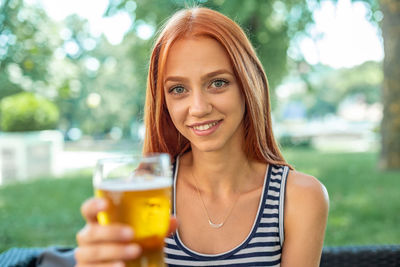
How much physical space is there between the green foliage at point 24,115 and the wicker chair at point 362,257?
1171cm

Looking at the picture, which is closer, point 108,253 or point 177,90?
point 108,253

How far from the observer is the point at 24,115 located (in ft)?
40.6

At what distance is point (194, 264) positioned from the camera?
175 cm

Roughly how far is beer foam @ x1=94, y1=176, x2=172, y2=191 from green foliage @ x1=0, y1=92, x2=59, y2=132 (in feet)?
40.8

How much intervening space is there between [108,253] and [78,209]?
6.30 meters

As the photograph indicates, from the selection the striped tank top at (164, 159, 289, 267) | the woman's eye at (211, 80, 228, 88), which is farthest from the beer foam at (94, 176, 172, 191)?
the striped tank top at (164, 159, 289, 267)

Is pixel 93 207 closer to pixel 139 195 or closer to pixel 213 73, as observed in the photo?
pixel 139 195

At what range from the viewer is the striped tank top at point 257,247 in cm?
173

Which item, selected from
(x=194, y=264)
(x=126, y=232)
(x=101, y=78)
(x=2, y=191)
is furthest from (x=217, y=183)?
(x=101, y=78)

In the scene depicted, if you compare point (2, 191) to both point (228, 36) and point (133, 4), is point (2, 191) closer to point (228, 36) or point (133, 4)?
point (133, 4)

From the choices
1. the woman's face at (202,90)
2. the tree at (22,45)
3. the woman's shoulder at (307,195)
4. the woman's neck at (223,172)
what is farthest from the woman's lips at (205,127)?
the tree at (22,45)

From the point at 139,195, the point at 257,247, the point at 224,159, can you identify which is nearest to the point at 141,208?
the point at 139,195

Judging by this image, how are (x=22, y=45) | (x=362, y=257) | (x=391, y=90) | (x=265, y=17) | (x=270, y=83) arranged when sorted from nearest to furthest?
(x=362, y=257) → (x=22, y=45) → (x=265, y=17) → (x=391, y=90) → (x=270, y=83)

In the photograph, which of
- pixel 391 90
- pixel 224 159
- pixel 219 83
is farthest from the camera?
pixel 391 90
